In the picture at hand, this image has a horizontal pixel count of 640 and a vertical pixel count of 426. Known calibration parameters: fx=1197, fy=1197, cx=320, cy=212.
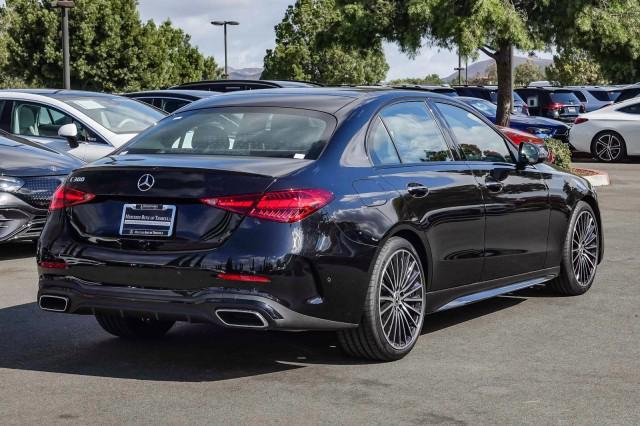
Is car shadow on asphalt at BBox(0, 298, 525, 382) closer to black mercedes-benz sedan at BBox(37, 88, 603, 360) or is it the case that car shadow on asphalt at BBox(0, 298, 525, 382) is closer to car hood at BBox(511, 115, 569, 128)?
black mercedes-benz sedan at BBox(37, 88, 603, 360)

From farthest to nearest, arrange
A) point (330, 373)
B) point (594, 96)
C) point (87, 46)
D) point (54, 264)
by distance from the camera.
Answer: point (87, 46)
point (594, 96)
point (54, 264)
point (330, 373)

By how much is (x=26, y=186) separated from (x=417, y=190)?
5.11 metres

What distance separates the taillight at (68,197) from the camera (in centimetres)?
622

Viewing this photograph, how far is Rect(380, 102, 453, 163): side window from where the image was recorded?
6.86 meters

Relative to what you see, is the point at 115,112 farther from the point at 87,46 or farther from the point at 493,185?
the point at 87,46

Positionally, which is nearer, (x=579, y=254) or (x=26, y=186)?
(x=579, y=254)

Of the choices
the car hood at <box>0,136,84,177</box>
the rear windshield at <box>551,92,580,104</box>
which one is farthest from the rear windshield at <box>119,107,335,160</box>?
the rear windshield at <box>551,92,580,104</box>

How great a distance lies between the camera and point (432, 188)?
6824mm

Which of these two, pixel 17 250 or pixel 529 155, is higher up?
pixel 529 155

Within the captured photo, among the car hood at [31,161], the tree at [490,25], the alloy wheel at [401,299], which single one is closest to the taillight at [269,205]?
the alloy wheel at [401,299]

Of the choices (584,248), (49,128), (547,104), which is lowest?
(584,248)

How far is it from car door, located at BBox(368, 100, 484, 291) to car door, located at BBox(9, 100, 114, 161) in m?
6.82

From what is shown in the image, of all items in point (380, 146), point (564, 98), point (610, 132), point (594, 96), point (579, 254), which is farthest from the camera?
point (594, 96)

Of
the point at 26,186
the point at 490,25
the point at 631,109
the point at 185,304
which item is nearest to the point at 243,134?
the point at 185,304
